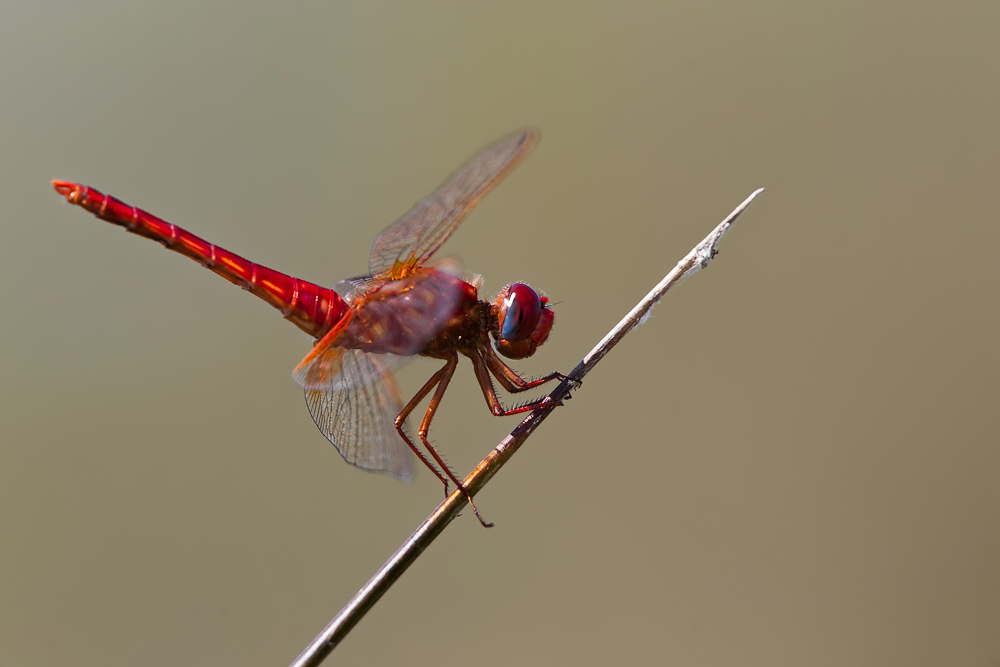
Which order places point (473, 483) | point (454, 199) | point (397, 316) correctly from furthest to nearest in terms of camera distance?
point (454, 199), point (397, 316), point (473, 483)

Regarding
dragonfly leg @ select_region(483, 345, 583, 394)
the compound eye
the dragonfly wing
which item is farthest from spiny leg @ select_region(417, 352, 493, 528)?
the dragonfly wing

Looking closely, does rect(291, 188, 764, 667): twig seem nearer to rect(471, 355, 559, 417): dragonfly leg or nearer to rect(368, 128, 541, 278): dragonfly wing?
rect(471, 355, 559, 417): dragonfly leg

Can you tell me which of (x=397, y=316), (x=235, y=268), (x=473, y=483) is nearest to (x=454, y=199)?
(x=397, y=316)

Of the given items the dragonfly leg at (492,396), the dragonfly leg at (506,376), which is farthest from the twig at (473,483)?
the dragonfly leg at (506,376)

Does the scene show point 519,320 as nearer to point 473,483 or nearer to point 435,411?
point 435,411

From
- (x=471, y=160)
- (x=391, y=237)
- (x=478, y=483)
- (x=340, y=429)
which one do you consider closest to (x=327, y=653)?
(x=478, y=483)

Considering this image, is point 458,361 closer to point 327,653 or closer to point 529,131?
point 529,131

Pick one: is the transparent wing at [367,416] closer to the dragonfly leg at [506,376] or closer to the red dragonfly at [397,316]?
the red dragonfly at [397,316]
